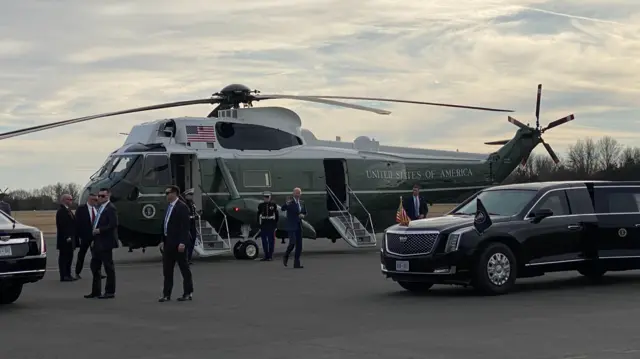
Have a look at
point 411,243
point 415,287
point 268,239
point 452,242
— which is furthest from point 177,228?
point 268,239

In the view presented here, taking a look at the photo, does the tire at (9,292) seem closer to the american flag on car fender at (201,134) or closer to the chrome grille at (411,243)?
the chrome grille at (411,243)

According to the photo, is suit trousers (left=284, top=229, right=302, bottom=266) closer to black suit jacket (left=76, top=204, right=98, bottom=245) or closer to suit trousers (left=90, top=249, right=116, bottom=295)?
black suit jacket (left=76, top=204, right=98, bottom=245)

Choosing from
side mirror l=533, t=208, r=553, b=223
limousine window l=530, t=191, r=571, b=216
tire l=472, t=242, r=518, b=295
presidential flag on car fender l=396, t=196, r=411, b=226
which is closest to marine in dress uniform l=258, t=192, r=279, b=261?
presidential flag on car fender l=396, t=196, r=411, b=226

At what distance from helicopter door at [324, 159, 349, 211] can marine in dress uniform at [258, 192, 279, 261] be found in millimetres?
3327

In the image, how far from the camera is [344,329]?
10.2m

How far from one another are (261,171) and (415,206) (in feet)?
13.8

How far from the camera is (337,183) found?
25.2m

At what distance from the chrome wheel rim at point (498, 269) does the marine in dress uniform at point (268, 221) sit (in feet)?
29.7

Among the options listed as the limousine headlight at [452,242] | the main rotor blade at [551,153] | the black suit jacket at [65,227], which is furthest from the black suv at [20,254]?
the main rotor blade at [551,153]

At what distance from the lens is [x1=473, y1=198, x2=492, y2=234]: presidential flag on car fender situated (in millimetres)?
13391

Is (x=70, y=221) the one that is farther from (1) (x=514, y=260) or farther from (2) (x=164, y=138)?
(1) (x=514, y=260)

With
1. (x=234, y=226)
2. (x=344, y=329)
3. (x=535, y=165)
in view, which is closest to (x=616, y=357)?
(x=344, y=329)

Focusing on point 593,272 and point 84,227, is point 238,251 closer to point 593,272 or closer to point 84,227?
point 84,227

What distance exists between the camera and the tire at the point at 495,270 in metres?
13.1
